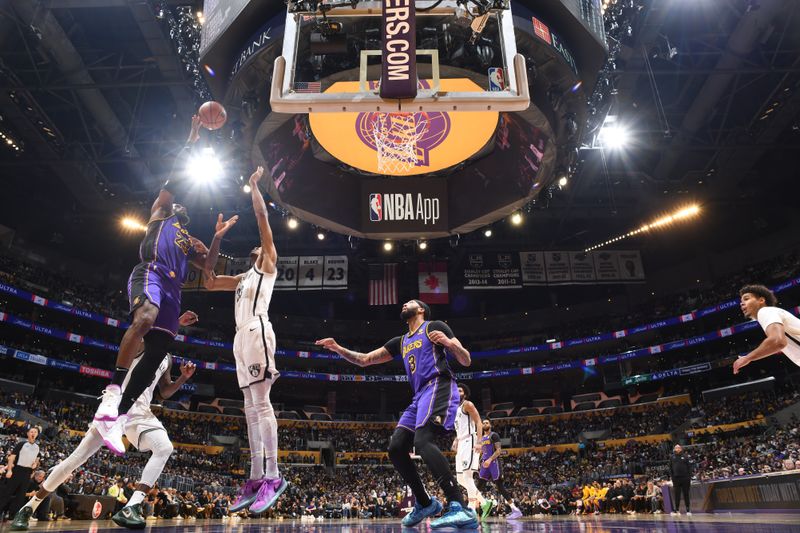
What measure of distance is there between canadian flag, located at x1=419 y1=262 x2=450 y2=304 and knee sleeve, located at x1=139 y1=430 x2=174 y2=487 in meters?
21.5

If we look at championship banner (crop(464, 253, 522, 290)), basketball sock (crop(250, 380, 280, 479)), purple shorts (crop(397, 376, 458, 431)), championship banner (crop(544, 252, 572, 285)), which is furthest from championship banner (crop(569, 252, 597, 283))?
basketball sock (crop(250, 380, 280, 479))

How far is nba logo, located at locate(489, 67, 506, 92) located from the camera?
5.65 m

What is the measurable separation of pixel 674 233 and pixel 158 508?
29.2 m

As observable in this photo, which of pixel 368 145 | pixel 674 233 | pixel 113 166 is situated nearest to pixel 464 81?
pixel 368 145

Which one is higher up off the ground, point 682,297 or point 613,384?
point 682,297

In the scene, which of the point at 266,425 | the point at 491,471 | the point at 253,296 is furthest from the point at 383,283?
the point at 266,425

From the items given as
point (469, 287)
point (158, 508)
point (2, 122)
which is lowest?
point (158, 508)

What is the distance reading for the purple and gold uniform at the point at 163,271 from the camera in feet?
13.8

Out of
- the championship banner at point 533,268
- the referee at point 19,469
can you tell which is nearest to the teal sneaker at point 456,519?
the referee at point 19,469

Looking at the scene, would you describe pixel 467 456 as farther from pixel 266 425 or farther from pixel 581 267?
pixel 581 267

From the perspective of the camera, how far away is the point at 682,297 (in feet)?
107

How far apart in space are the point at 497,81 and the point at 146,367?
4.48 m

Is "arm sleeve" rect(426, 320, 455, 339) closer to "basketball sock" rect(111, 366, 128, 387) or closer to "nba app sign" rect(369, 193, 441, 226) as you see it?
"basketball sock" rect(111, 366, 128, 387)

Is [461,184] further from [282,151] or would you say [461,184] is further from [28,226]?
[28,226]
